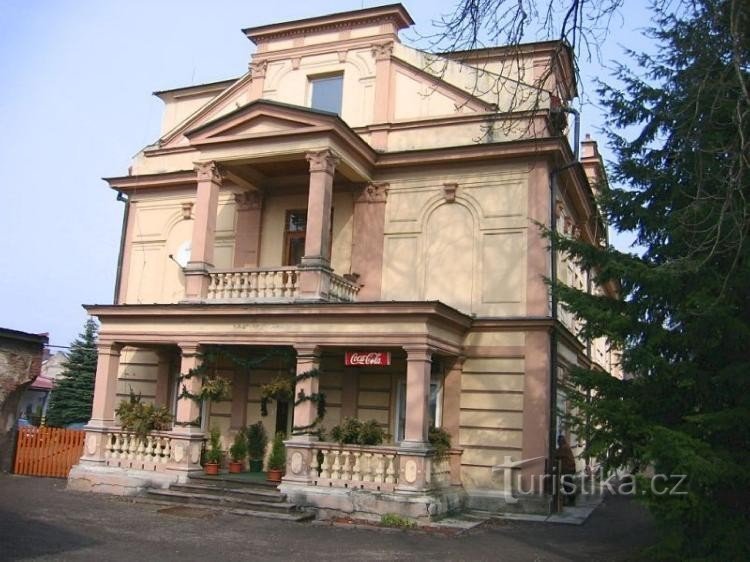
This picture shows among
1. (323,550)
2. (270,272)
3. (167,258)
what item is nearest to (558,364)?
(270,272)

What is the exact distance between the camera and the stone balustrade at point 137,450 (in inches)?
667

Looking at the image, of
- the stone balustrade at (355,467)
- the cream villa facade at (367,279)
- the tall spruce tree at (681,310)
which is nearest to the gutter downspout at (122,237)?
the cream villa facade at (367,279)

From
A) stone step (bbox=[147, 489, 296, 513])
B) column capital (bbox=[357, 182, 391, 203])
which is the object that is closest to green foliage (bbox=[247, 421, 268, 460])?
stone step (bbox=[147, 489, 296, 513])

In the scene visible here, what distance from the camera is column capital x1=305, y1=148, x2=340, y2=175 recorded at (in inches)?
661

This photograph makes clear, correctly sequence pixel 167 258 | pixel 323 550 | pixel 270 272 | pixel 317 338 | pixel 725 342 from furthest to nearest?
1. pixel 167 258
2. pixel 270 272
3. pixel 317 338
4. pixel 323 550
5. pixel 725 342

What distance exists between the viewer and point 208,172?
59.2 ft

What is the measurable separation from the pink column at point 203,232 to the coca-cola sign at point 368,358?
4079mm

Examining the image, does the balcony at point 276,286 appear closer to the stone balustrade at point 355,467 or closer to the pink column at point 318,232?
the pink column at point 318,232

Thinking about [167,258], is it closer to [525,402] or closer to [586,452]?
[525,402]

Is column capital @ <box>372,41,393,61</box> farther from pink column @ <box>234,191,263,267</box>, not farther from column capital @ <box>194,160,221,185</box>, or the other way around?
column capital @ <box>194,160,221,185</box>

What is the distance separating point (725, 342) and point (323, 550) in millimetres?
6589

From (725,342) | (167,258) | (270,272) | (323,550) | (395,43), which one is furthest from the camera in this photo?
(167,258)

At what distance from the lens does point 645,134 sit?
11883 mm

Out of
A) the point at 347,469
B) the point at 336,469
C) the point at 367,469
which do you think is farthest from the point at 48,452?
the point at 367,469
